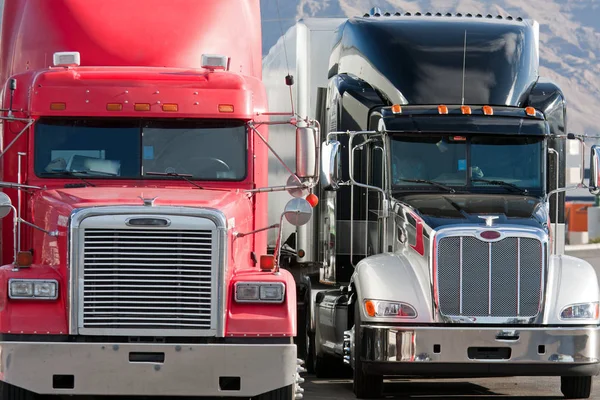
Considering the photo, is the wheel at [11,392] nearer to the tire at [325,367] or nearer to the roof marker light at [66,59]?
the roof marker light at [66,59]

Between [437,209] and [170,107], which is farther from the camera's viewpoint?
[437,209]

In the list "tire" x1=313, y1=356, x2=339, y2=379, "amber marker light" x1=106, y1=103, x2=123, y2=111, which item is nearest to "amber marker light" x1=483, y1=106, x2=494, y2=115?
"tire" x1=313, y1=356, x2=339, y2=379

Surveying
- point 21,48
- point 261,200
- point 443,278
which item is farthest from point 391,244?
point 21,48

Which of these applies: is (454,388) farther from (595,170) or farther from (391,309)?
(595,170)

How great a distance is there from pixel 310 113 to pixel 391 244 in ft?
9.80

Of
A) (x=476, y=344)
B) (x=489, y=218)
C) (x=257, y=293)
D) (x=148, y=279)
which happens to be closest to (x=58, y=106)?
(x=148, y=279)

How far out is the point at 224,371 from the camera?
10.5m

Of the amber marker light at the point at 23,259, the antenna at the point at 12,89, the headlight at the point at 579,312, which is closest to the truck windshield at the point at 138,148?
the antenna at the point at 12,89

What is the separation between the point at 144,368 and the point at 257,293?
1.03 m

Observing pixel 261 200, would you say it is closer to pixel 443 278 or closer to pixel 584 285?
pixel 443 278

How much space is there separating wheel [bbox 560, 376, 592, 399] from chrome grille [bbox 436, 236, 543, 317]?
3.31 feet

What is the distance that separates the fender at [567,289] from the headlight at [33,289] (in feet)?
17.0

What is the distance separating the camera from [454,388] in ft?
51.0

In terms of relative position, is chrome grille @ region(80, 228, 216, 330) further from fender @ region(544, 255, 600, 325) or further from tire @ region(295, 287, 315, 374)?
tire @ region(295, 287, 315, 374)
